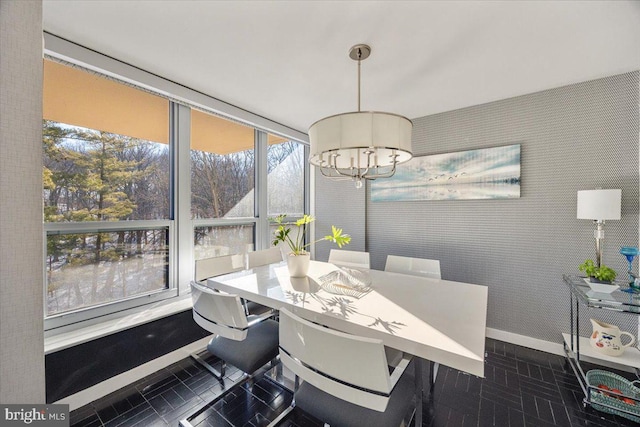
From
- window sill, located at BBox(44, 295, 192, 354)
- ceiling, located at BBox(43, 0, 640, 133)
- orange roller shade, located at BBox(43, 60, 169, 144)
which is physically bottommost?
window sill, located at BBox(44, 295, 192, 354)

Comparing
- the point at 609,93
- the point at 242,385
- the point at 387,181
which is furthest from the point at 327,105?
the point at 242,385

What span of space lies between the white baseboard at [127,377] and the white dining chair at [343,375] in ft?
5.06

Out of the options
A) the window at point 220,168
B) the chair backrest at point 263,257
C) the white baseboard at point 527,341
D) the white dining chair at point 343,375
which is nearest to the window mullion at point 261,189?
the window at point 220,168

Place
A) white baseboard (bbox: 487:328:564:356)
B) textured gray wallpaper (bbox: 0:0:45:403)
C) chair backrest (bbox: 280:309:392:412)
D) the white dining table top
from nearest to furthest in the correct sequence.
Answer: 1. textured gray wallpaper (bbox: 0:0:45:403)
2. chair backrest (bbox: 280:309:392:412)
3. the white dining table top
4. white baseboard (bbox: 487:328:564:356)

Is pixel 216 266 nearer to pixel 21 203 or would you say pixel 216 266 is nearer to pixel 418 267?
pixel 21 203

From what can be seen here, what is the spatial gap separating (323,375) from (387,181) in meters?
2.61

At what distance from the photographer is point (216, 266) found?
2.39 metres

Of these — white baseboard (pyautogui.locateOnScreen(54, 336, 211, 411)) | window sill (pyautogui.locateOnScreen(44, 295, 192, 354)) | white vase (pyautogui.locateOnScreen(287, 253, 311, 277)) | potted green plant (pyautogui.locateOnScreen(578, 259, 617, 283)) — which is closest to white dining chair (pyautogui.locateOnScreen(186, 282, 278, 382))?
white vase (pyautogui.locateOnScreen(287, 253, 311, 277))

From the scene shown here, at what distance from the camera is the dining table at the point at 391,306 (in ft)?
3.67

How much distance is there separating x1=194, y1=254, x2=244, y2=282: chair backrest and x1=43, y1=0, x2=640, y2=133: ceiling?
5.31 feet

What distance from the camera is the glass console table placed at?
1736 millimetres

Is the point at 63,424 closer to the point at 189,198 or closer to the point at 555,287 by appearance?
the point at 189,198

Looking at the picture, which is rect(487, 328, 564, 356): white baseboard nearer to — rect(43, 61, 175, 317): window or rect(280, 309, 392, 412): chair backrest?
rect(280, 309, 392, 412): chair backrest

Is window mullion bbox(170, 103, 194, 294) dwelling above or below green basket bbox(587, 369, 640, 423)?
above
